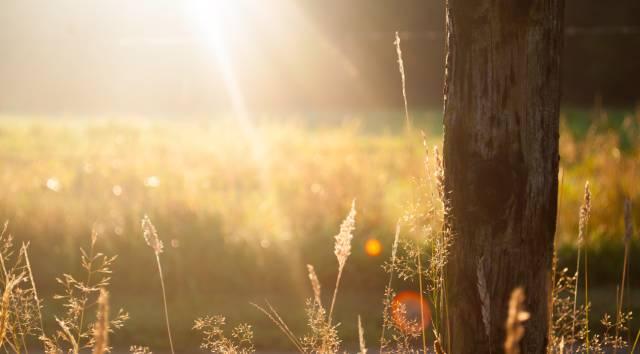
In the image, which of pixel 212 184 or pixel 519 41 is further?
pixel 212 184

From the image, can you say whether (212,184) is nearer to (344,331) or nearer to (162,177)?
(162,177)

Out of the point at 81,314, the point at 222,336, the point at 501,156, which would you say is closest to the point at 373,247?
the point at 81,314

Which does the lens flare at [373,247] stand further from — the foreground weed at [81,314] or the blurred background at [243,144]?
the foreground weed at [81,314]

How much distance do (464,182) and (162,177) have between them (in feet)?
19.2

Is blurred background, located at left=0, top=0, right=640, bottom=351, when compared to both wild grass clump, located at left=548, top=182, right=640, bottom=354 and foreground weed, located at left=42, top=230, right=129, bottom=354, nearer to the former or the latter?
wild grass clump, located at left=548, top=182, right=640, bottom=354

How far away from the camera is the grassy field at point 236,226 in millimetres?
6055

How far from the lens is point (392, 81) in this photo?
22875 mm

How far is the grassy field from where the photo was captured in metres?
6.05

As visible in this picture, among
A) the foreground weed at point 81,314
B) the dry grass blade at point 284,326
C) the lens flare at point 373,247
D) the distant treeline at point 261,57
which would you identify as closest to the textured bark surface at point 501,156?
the dry grass blade at point 284,326

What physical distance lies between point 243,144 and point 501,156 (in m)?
8.07

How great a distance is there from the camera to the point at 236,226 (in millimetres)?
6750

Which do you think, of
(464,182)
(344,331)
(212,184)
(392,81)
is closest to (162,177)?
(212,184)

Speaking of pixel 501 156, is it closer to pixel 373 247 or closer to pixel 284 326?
pixel 284 326

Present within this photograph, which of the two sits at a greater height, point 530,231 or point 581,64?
point 530,231
